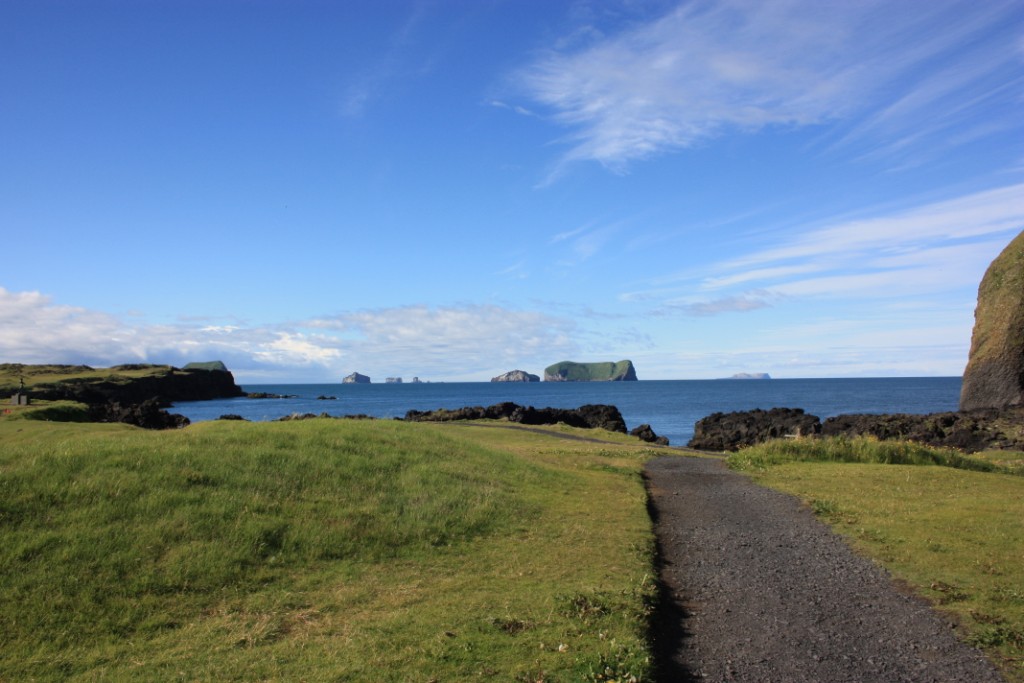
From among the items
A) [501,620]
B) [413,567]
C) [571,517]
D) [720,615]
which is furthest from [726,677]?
[571,517]

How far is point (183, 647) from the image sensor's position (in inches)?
357

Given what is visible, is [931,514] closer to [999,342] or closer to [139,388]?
[999,342]

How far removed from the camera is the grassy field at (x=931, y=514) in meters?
10.8

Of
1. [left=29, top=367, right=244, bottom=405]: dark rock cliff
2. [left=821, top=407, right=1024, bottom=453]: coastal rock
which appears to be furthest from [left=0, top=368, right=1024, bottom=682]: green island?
[left=29, top=367, right=244, bottom=405]: dark rock cliff

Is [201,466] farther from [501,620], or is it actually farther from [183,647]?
[501,620]

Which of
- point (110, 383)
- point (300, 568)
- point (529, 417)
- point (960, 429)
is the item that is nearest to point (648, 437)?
point (529, 417)

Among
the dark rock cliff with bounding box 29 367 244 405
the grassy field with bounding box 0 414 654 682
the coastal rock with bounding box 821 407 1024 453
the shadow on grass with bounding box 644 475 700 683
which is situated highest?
the dark rock cliff with bounding box 29 367 244 405

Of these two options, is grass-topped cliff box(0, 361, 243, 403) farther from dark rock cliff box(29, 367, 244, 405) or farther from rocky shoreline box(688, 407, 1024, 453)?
rocky shoreline box(688, 407, 1024, 453)

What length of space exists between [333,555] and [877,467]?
860 inches

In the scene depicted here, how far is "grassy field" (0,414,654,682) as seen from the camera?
343 inches

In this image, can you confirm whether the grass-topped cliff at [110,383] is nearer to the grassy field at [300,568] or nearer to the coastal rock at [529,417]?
the coastal rock at [529,417]

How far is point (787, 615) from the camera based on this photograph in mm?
10844

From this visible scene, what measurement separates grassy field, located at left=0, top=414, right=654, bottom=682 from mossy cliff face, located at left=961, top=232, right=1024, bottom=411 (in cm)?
5318

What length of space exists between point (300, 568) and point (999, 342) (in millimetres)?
64945
